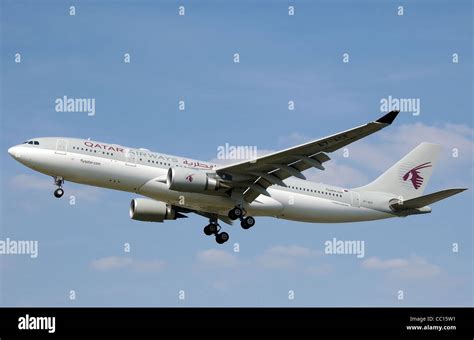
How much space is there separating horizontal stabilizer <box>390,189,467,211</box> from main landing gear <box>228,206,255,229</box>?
828cm

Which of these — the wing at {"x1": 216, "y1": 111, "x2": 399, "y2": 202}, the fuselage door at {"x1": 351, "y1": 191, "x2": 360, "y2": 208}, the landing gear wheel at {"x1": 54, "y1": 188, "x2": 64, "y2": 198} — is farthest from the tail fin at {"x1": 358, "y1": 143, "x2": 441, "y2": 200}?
the landing gear wheel at {"x1": 54, "y1": 188, "x2": 64, "y2": 198}

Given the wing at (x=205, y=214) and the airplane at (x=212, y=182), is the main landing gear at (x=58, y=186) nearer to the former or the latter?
the airplane at (x=212, y=182)

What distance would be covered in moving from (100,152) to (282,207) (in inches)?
385

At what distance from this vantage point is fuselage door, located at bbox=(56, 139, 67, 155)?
4309 centimetres

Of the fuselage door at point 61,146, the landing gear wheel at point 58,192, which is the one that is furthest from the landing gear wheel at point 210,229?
the fuselage door at point 61,146

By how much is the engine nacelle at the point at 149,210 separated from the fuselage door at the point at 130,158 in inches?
178

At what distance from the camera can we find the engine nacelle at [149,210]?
47.3m

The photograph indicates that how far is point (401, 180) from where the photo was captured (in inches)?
2018

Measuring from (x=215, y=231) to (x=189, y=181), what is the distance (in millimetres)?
6164

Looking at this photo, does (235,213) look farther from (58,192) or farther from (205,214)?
(58,192)
